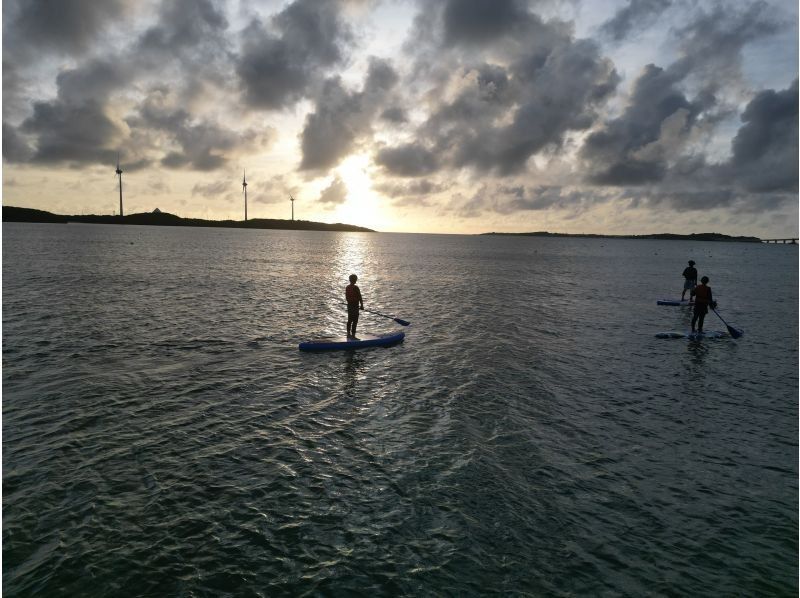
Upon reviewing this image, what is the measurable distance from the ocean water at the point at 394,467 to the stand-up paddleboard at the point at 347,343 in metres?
0.73

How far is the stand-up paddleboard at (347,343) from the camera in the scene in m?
24.8

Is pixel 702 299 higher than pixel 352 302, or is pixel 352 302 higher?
pixel 702 299

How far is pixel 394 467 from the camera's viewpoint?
12898 mm

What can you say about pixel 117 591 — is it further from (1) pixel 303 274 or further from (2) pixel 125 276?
(1) pixel 303 274

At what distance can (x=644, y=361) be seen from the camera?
24391mm

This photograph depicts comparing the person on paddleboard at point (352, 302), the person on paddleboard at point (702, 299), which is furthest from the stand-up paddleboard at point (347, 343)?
the person on paddleboard at point (702, 299)

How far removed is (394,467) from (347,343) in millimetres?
13096

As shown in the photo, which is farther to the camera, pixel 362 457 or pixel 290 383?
pixel 290 383

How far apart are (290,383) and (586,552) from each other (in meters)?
13.2

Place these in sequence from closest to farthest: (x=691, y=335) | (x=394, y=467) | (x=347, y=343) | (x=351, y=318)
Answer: (x=394, y=467)
(x=347, y=343)
(x=351, y=318)
(x=691, y=335)

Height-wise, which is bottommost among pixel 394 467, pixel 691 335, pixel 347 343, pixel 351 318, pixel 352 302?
pixel 394 467

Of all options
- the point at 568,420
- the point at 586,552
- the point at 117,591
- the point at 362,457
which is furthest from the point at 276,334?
the point at 586,552

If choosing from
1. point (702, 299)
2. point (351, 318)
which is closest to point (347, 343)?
point (351, 318)

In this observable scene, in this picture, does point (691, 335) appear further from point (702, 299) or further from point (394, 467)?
point (394, 467)
